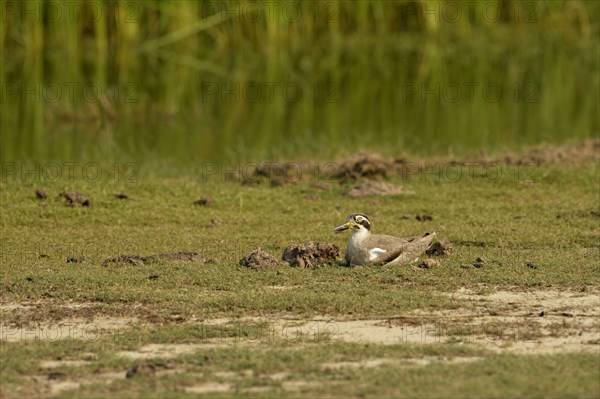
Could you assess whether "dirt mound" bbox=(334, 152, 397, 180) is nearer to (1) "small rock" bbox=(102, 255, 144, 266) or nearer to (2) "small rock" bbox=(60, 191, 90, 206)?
A: (2) "small rock" bbox=(60, 191, 90, 206)

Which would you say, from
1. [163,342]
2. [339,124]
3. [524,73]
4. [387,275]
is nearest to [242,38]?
[524,73]

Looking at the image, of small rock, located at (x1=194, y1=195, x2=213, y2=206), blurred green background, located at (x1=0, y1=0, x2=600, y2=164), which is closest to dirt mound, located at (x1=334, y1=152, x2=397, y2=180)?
blurred green background, located at (x1=0, y1=0, x2=600, y2=164)

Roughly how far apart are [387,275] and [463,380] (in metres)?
2.39

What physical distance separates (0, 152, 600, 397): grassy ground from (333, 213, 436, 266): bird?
0.13 metres

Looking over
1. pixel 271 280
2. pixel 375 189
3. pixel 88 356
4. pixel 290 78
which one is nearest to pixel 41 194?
pixel 375 189

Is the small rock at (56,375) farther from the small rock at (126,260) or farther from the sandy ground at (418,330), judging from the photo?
the small rock at (126,260)

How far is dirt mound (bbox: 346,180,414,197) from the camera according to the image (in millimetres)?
11703

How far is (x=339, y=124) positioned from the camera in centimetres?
1731

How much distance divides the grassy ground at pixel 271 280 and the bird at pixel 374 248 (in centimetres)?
13

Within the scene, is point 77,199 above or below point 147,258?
above

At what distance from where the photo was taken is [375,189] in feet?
38.6

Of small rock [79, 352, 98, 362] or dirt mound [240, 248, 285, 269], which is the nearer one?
small rock [79, 352, 98, 362]

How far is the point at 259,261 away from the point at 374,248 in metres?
0.81

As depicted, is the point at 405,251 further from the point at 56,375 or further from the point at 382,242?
the point at 56,375
